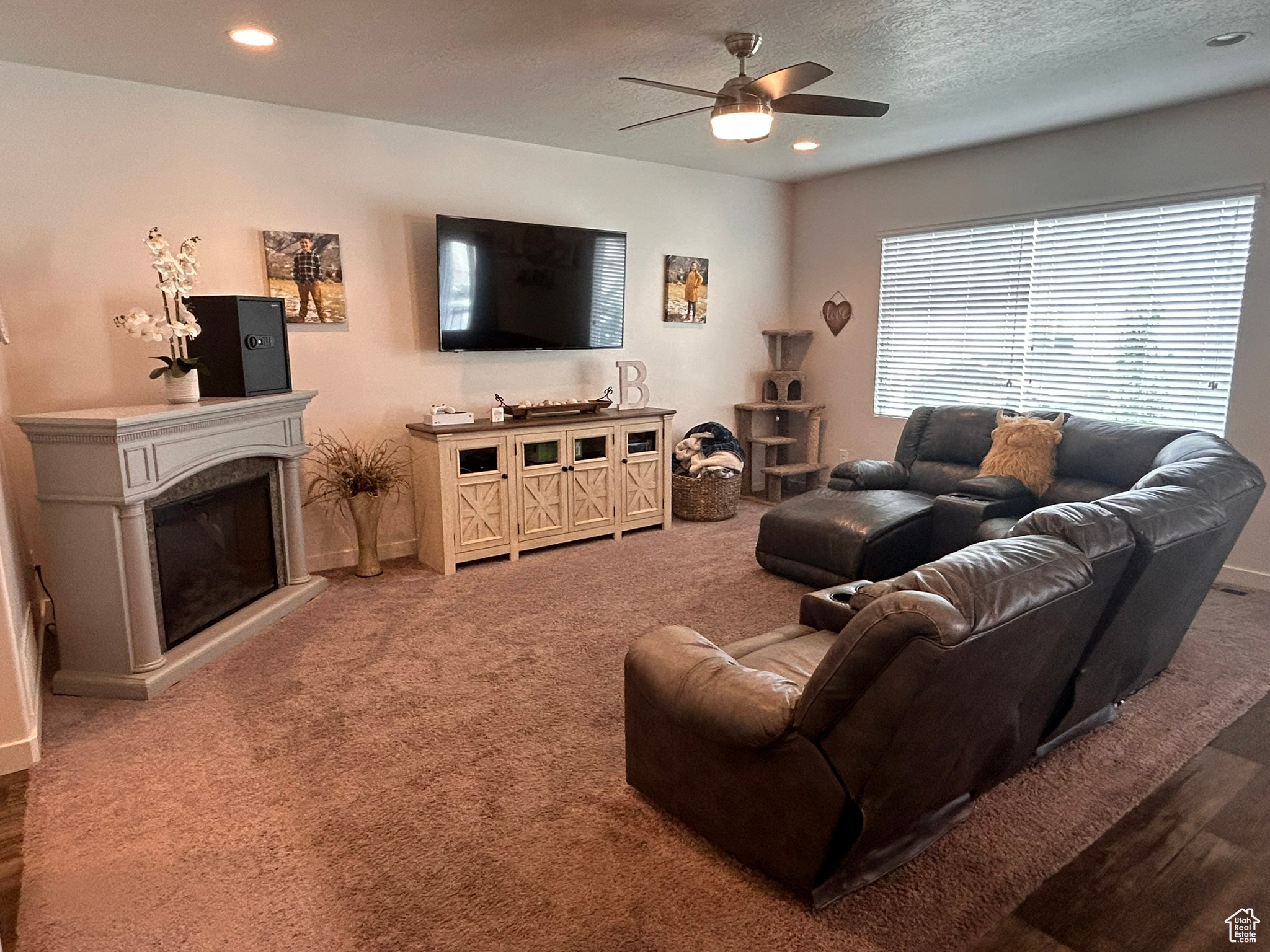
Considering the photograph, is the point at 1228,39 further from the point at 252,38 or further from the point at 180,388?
the point at 180,388

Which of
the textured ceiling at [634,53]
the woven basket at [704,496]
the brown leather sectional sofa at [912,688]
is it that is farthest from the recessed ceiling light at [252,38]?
the woven basket at [704,496]

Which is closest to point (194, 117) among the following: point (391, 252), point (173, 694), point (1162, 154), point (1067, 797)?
point (391, 252)

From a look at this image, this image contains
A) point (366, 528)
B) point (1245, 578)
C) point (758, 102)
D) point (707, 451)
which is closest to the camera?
point (758, 102)

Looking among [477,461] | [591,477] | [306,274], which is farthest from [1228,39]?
[306,274]

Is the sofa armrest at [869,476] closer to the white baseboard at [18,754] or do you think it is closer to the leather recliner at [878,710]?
the leather recliner at [878,710]

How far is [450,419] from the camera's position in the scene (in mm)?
4539

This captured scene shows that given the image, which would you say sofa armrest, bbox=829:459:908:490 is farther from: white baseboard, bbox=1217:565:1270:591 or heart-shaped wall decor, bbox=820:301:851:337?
heart-shaped wall decor, bbox=820:301:851:337

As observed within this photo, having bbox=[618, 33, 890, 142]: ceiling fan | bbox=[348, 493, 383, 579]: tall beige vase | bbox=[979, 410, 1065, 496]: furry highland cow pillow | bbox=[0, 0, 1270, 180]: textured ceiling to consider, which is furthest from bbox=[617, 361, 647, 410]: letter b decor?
bbox=[618, 33, 890, 142]: ceiling fan

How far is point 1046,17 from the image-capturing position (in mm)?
2893

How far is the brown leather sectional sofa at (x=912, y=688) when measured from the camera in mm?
1540

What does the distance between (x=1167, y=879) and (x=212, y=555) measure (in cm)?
371

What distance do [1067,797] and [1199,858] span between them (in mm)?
335

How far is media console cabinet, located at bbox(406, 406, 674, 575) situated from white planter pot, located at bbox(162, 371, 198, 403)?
126 centimetres

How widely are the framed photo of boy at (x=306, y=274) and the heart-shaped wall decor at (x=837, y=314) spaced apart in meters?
3.81
